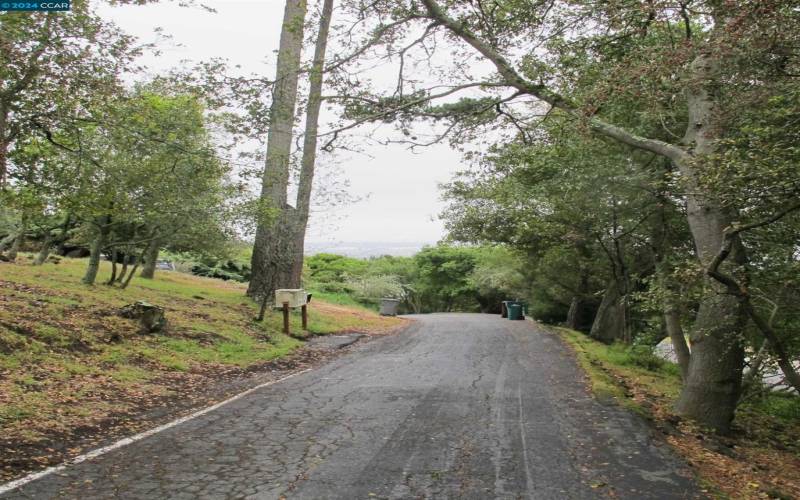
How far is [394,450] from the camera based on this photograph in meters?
5.64

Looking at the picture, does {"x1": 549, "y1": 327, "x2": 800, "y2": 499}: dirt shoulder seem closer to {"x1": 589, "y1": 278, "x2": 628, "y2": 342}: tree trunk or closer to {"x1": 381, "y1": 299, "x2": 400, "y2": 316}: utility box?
{"x1": 589, "y1": 278, "x2": 628, "y2": 342}: tree trunk

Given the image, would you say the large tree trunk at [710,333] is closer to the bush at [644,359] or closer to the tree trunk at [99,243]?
the bush at [644,359]

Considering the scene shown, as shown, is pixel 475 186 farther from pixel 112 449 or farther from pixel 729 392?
pixel 112 449

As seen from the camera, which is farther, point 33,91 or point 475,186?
point 475,186

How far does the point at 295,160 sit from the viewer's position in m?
12.6

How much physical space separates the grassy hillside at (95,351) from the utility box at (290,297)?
723mm

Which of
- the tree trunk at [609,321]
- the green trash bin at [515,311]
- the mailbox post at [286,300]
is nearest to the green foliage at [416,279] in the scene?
the green trash bin at [515,311]

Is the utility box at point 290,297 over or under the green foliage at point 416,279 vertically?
under

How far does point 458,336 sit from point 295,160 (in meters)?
7.31

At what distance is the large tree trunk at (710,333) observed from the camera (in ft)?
24.6

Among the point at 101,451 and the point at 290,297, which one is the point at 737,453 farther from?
the point at 290,297

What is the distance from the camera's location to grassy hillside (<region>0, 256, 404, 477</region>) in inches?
258

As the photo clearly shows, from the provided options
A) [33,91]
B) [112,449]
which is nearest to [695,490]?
[112,449]

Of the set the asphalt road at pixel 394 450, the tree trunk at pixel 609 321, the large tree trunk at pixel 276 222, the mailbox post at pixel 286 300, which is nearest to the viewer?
the asphalt road at pixel 394 450
